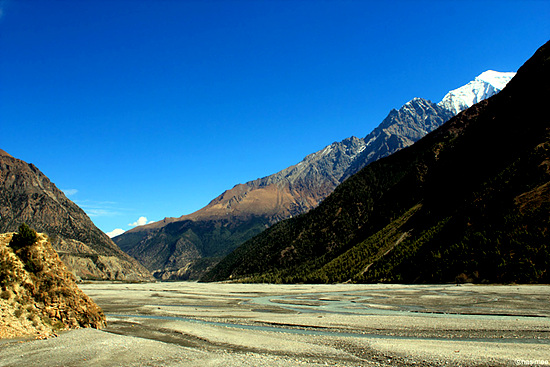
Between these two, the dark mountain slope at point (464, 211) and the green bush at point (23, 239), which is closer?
the green bush at point (23, 239)

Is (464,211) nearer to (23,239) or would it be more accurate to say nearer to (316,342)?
(316,342)

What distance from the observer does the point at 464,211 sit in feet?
245

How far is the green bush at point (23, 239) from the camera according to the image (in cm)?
2227

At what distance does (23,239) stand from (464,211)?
251ft

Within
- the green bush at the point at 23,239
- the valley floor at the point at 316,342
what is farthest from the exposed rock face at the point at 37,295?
the valley floor at the point at 316,342

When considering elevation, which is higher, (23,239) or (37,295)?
(23,239)

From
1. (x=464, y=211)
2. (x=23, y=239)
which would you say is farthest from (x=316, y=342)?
(x=464, y=211)

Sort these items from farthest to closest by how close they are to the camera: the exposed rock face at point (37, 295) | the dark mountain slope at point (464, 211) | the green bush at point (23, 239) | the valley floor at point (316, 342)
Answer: the dark mountain slope at point (464, 211)
the green bush at point (23, 239)
the exposed rock face at point (37, 295)
the valley floor at point (316, 342)

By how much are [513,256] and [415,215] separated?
47.2 m

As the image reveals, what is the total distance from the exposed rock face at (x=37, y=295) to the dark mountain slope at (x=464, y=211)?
58.1m

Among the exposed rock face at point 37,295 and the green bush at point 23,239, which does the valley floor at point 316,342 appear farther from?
the green bush at point 23,239

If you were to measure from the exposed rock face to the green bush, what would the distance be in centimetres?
26

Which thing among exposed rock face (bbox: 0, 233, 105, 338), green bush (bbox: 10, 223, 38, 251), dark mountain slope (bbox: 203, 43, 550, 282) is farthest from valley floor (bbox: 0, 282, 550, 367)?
dark mountain slope (bbox: 203, 43, 550, 282)

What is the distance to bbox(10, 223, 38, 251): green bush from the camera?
22.3 metres
